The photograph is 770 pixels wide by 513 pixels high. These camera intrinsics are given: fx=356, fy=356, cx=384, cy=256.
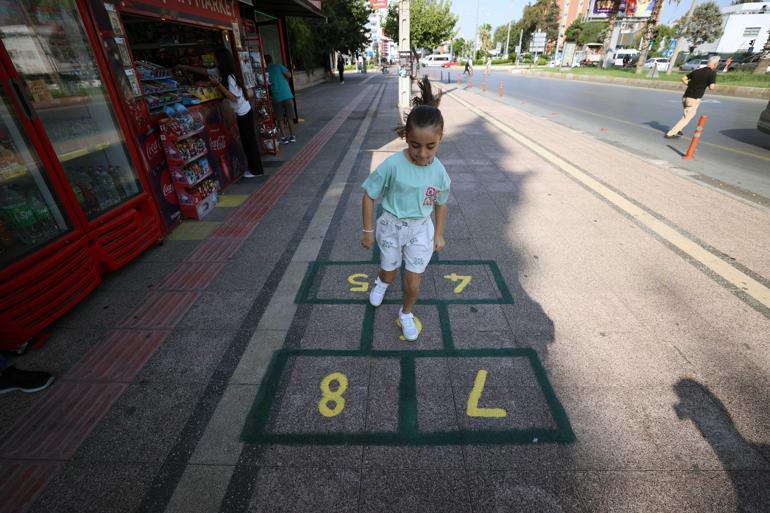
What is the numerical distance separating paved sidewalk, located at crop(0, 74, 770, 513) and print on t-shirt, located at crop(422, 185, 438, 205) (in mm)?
1141

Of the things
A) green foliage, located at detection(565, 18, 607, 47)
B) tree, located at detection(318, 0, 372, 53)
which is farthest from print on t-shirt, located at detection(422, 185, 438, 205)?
green foliage, located at detection(565, 18, 607, 47)

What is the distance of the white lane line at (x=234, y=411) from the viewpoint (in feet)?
6.28

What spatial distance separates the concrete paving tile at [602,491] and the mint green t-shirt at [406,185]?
5.53 ft

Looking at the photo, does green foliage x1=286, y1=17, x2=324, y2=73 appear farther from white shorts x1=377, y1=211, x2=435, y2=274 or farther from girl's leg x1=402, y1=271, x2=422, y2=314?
girl's leg x1=402, y1=271, x2=422, y2=314

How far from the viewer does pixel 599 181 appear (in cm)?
640

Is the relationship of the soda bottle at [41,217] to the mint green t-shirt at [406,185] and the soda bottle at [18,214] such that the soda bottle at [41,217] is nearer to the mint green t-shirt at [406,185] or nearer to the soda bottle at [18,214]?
the soda bottle at [18,214]

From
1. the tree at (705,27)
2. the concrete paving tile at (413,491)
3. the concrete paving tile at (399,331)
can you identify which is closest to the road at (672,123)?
the concrete paving tile at (399,331)

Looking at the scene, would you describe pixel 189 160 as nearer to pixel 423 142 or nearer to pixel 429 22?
pixel 423 142

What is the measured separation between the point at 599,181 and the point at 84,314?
24.9ft

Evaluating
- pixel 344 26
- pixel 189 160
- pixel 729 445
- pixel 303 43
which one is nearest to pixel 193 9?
pixel 189 160

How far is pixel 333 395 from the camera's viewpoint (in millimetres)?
2467

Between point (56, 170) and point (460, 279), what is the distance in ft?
12.9

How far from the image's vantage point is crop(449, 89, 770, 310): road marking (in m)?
3.50

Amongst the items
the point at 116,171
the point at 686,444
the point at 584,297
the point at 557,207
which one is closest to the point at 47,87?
the point at 116,171
